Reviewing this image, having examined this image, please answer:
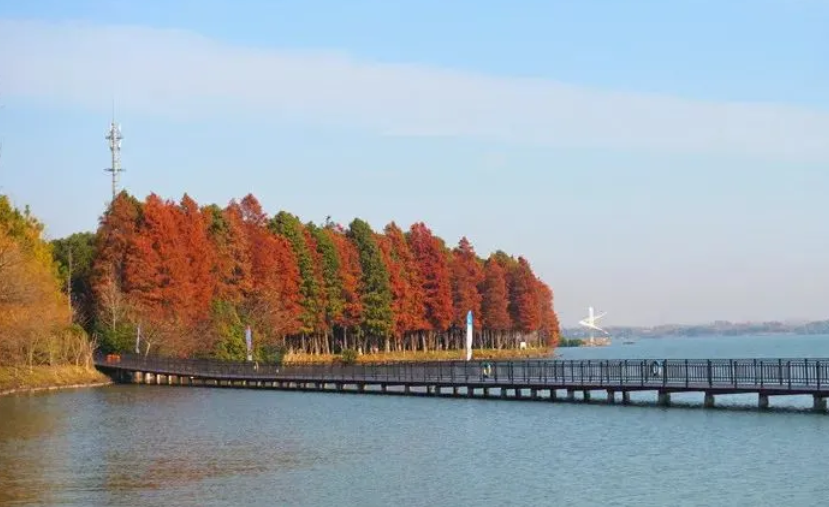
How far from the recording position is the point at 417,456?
124ft

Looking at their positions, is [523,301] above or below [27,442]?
above

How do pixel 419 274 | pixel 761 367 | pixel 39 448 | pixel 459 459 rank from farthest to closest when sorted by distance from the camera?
pixel 419 274
pixel 761 367
pixel 39 448
pixel 459 459

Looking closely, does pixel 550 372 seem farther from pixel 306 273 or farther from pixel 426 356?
pixel 426 356

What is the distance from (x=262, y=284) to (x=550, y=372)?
45.8 m

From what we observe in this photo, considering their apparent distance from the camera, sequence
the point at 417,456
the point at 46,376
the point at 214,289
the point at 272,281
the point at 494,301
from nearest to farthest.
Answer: the point at 417,456 < the point at 46,376 < the point at 214,289 < the point at 272,281 < the point at 494,301

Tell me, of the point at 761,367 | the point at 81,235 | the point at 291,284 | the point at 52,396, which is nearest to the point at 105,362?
the point at 52,396

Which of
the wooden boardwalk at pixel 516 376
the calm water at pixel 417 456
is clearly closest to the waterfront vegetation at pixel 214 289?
the wooden boardwalk at pixel 516 376

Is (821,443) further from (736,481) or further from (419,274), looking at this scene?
(419,274)

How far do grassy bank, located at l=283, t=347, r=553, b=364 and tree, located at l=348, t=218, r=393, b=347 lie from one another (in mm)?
3184

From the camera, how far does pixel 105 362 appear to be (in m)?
86.4

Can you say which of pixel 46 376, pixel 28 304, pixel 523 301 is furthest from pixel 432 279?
pixel 28 304

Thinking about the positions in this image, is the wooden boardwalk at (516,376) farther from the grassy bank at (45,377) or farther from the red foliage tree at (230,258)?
the red foliage tree at (230,258)

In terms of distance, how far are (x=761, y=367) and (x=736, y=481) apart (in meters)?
19.1

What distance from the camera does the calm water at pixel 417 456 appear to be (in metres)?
29.7
